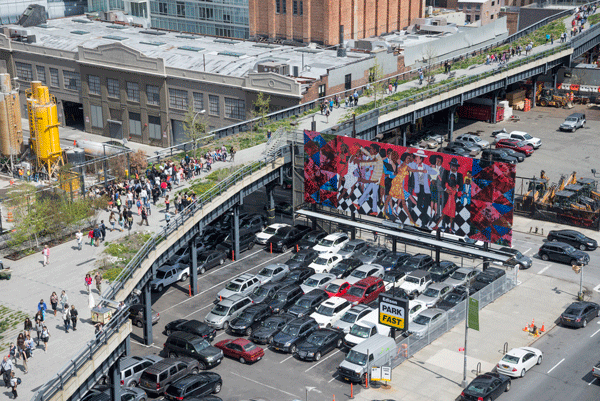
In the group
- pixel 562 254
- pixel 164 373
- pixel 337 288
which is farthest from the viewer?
pixel 562 254

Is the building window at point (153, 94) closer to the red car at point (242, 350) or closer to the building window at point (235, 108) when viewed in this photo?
the building window at point (235, 108)

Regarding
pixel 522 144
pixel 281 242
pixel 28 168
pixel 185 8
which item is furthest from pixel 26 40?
pixel 522 144

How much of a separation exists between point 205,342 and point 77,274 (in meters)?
9.30

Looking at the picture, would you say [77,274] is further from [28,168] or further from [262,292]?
[28,168]

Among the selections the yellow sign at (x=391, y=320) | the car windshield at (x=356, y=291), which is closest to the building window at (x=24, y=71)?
the car windshield at (x=356, y=291)

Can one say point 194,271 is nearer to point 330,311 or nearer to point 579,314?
point 330,311

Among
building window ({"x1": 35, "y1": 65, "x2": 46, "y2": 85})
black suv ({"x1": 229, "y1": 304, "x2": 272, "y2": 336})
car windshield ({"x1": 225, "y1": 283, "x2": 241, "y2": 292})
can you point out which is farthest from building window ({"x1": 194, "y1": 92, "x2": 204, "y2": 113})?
black suv ({"x1": 229, "y1": 304, "x2": 272, "y2": 336})

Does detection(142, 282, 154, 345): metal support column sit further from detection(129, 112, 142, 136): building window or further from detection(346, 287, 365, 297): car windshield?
detection(129, 112, 142, 136): building window

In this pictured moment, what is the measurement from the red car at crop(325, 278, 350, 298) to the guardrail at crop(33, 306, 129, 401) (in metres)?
18.4

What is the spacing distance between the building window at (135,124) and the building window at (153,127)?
175 cm

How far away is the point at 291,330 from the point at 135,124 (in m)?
57.5

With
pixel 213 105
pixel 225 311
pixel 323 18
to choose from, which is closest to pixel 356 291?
pixel 225 311

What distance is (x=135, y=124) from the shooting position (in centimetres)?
10238

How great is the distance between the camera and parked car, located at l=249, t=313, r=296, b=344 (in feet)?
172
